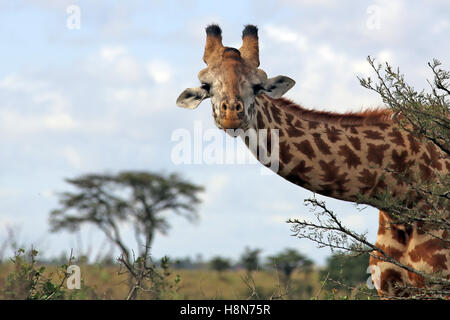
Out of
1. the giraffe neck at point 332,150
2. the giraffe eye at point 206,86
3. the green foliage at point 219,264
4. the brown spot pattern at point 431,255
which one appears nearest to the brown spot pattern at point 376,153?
the giraffe neck at point 332,150

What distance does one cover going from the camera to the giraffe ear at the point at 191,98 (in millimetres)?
7291

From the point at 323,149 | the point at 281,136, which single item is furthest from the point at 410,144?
the point at 281,136

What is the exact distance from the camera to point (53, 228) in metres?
38.7

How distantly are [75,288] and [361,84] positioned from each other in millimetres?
6159

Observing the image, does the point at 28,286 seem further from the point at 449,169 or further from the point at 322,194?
the point at 449,169

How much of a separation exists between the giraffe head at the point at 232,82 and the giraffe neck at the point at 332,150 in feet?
0.74

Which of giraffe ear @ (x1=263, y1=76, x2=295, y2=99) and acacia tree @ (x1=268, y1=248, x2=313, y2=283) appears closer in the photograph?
giraffe ear @ (x1=263, y1=76, x2=295, y2=99)

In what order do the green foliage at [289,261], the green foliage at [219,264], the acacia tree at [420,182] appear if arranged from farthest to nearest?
the green foliage at [219,264]
the green foliage at [289,261]
the acacia tree at [420,182]

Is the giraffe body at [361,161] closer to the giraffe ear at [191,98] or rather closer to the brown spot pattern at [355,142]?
the brown spot pattern at [355,142]

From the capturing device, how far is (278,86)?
24.4 feet

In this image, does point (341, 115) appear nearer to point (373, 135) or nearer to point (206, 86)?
point (373, 135)

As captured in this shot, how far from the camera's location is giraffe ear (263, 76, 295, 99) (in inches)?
291

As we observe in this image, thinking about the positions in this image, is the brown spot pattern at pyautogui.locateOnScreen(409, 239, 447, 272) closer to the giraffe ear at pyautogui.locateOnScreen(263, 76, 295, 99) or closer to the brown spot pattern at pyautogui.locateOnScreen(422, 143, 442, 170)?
the brown spot pattern at pyautogui.locateOnScreen(422, 143, 442, 170)

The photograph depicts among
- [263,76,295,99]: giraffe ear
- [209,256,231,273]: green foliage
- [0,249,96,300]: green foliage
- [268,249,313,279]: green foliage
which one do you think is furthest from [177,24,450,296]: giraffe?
[209,256,231,273]: green foliage
